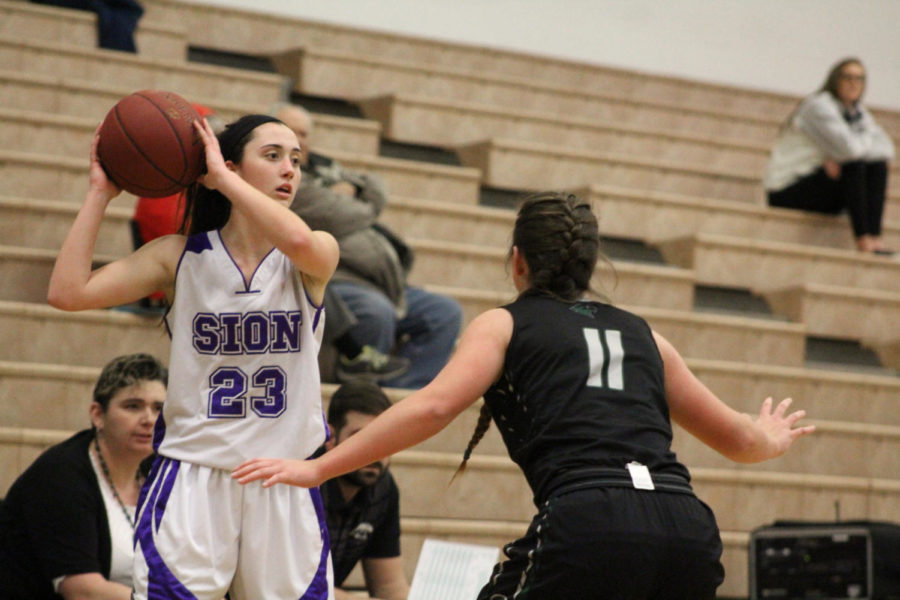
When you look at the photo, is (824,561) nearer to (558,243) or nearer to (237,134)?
(558,243)

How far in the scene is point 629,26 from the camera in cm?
766

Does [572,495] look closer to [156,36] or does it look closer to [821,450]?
[821,450]

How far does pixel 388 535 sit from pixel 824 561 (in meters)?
1.70

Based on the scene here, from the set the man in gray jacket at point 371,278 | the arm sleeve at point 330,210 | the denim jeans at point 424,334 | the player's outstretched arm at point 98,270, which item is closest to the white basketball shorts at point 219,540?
the player's outstretched arm at point 98,270

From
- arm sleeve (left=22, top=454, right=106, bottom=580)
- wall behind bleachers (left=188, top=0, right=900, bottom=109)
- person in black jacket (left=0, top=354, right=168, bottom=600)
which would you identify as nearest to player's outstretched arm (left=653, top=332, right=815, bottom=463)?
person in black jacket (left=0, top=354, right=168, bottom=600)

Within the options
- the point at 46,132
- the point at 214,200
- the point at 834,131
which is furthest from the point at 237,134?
the point at 834,131

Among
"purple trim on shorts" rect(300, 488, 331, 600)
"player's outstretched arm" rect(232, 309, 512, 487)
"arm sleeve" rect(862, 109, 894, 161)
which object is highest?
"arm sleeve" rect(862, 109, 894, 161)

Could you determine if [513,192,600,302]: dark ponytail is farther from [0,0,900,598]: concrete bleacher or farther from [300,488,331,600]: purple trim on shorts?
[0,0,900,598]: concrete bleacher

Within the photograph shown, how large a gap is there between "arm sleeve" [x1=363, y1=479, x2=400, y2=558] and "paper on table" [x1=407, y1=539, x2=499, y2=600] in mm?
91

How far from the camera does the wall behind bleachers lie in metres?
7.34

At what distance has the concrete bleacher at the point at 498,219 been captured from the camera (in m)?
4.04

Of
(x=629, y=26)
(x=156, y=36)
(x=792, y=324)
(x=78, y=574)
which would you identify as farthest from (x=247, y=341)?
(x=629, y=26)

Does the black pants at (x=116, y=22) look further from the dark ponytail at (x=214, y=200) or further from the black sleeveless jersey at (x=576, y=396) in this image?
the black sleeveless jersey at (x=576, y=396)

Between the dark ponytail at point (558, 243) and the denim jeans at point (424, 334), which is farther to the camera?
the denim jeans at point (424, 334)
